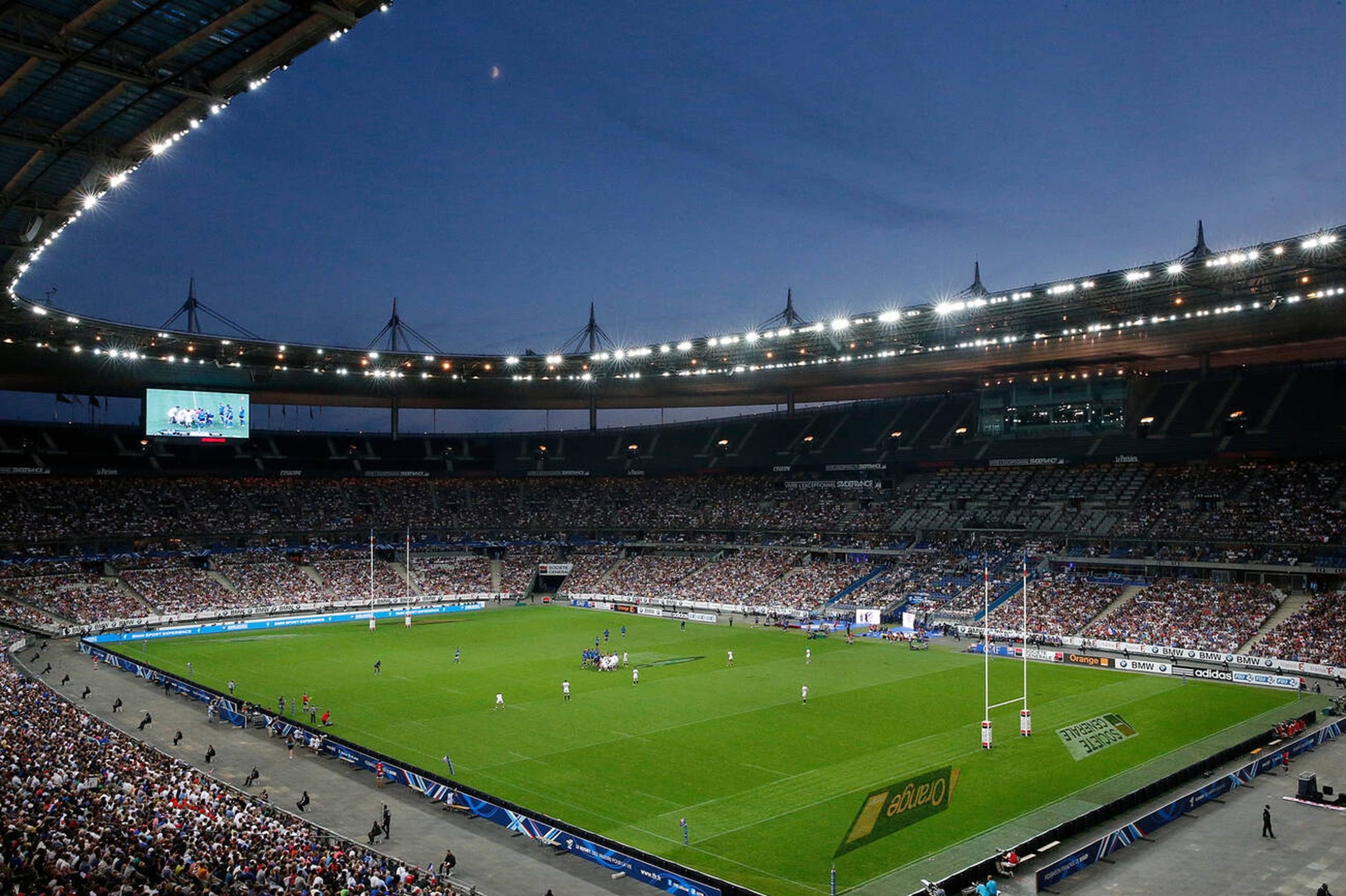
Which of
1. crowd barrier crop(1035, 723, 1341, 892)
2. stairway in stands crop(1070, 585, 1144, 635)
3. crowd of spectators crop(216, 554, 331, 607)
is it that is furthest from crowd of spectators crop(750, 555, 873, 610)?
crowd barrier crop(1035, 723, 1341, 892)

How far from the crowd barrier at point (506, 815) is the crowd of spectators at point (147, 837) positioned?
405 cm

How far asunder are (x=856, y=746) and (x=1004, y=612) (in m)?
29.8

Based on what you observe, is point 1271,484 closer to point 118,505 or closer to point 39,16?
point 39,16

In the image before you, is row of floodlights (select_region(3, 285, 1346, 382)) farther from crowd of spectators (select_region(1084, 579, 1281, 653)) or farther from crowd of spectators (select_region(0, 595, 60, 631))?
crowd of spectators (select_region(0, 595, 60, 631))

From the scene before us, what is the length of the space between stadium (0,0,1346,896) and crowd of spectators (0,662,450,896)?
0.55 ft

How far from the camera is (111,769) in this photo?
26266mm

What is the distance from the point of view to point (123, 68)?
1709 centimetres

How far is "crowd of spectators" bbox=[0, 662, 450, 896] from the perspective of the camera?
16.8 m

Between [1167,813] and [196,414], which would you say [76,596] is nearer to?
[196,414]

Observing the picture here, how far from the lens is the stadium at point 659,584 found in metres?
23.1

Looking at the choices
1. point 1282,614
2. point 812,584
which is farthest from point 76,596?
point 1282,614

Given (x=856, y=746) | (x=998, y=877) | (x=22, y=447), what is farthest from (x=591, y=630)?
(x=22, y=447)

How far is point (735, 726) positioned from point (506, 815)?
14.1 metres

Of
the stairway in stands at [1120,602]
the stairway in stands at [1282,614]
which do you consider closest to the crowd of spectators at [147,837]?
the stairway in stands at [1282,614]
